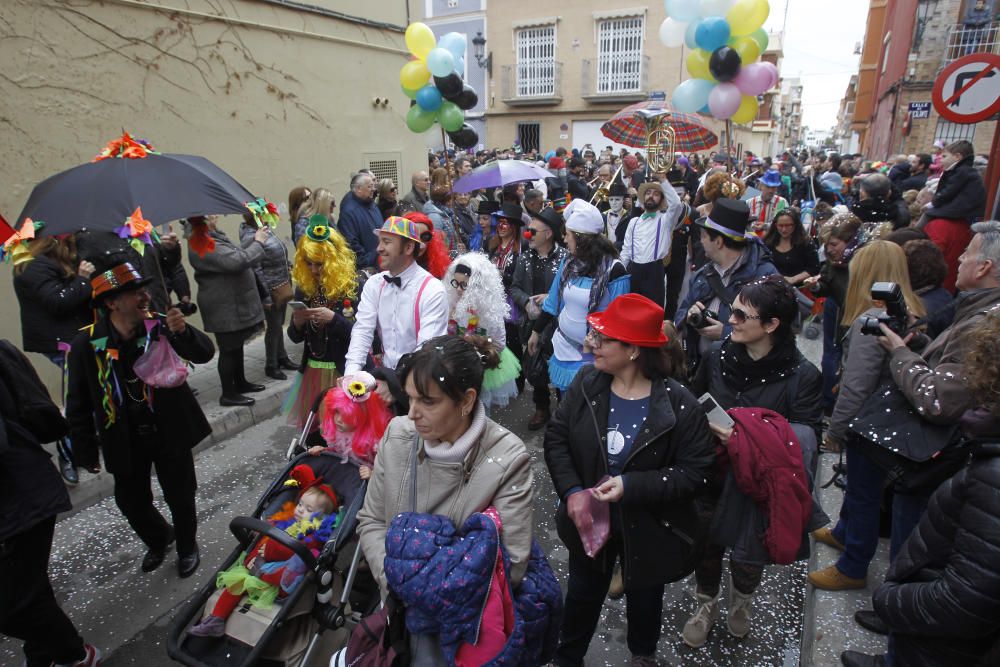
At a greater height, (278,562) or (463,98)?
(463,98)

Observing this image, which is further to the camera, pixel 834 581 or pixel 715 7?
pixel 715 7

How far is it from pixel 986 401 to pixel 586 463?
1.38m

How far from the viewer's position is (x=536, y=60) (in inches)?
1057

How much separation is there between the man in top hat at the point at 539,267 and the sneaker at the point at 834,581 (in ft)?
8.10

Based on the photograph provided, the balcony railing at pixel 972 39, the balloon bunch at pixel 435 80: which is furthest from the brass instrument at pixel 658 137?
the balcony railing at pixel 972 39

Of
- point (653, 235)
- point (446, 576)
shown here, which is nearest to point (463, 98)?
point (653, 235)

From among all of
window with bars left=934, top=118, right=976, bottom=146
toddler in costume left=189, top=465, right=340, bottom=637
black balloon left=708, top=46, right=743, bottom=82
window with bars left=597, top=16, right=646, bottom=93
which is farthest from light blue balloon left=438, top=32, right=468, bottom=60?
window with bars left=597, top=16, right=646, bottom=93

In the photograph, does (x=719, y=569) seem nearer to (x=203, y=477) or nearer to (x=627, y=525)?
(x=627, y=525)

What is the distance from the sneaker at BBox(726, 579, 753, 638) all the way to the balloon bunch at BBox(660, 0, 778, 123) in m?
6.50

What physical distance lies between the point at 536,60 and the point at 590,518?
2836cm

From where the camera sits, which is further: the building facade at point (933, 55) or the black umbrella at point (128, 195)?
the building facade at point (933, 55)

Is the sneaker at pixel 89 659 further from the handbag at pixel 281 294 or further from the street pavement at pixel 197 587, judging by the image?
the handbag at pixel 281 294

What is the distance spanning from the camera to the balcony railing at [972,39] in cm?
1792

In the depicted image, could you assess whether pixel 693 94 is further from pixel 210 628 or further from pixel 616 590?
pixel 210 628
